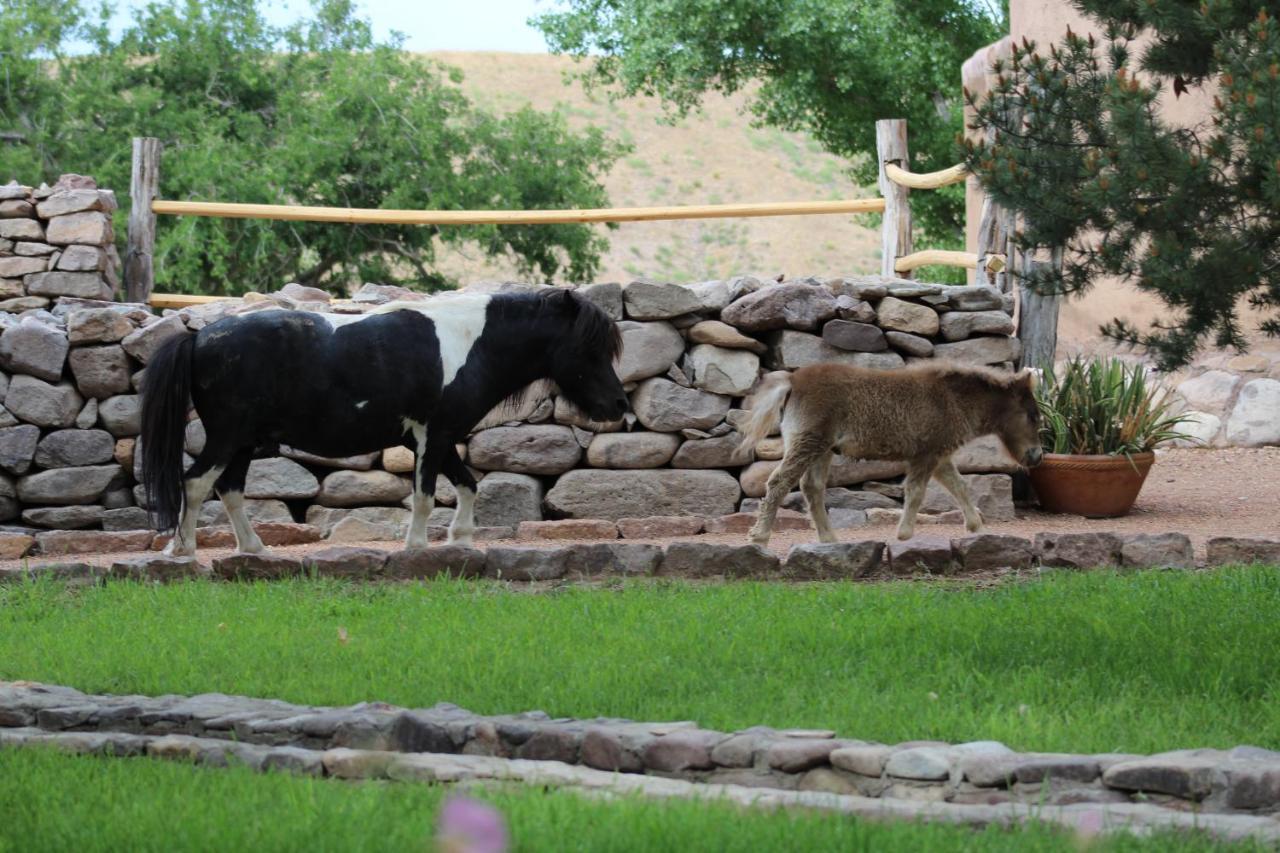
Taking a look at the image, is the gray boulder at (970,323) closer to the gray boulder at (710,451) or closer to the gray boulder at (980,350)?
the gray boulder at (980,350)

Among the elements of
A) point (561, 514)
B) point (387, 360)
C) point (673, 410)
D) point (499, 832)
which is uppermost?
point (499, 832)

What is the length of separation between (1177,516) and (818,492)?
3.29 metres

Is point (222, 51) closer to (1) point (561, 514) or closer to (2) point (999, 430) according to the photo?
(1) point (561, 514)

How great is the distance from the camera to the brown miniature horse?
31.8 ft

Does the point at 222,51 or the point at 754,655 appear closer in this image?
the point at 754,655

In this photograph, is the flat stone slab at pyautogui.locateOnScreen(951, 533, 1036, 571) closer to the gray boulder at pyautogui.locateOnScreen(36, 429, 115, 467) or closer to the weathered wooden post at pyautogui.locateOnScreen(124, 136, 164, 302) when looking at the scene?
the gray boulder at pyautogui.locateOnScreen(36, 429, 115, 467)

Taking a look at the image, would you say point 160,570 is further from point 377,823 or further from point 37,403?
point 377,823

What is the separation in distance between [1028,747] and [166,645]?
148 inches

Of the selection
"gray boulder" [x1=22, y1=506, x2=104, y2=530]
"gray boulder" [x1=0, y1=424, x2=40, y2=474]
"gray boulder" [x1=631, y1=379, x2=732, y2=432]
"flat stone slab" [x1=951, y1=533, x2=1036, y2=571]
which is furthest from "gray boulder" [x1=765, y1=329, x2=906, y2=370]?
"gray boulder" [x1=0, y1=424, x2=40, y2=474]

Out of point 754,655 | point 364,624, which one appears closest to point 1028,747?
point 754,655

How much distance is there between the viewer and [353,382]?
8.94 metres

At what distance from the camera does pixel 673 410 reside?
11586 millimetres

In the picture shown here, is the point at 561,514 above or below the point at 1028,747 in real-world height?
below

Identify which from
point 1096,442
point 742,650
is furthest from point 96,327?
point 1096,442
